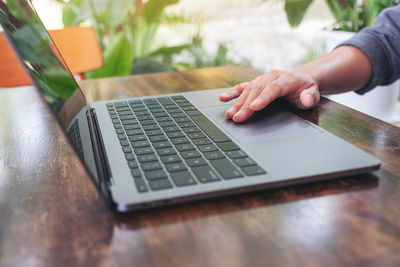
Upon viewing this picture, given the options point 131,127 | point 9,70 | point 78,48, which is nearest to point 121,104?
point 131,127

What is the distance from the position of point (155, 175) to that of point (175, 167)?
3cm

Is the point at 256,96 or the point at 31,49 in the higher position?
the point at 31,49

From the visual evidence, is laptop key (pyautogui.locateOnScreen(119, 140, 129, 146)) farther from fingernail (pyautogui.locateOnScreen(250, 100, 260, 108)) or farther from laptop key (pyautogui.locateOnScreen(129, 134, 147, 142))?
fingernail (pyautogui.locateOnScreen(250, 100, 260, 108))

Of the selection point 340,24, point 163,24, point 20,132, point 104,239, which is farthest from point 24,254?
point 163,24

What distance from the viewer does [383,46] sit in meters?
0.83

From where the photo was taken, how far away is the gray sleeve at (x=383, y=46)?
0.82 m

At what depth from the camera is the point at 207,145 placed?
18.4 inches

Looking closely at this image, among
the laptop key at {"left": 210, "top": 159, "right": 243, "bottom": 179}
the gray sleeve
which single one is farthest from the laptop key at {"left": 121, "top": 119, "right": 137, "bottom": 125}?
the gray sleeve

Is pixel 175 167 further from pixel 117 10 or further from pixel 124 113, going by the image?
pixel 117 10

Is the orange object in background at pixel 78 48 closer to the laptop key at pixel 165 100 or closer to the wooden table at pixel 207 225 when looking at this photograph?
the laptop key at pixel 165 100

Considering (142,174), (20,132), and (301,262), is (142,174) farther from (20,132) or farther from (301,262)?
(20,132)

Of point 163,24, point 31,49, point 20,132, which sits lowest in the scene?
point 163,24

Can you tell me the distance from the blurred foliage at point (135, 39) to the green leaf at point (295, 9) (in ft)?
2.68

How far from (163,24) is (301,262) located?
2.66 meters
